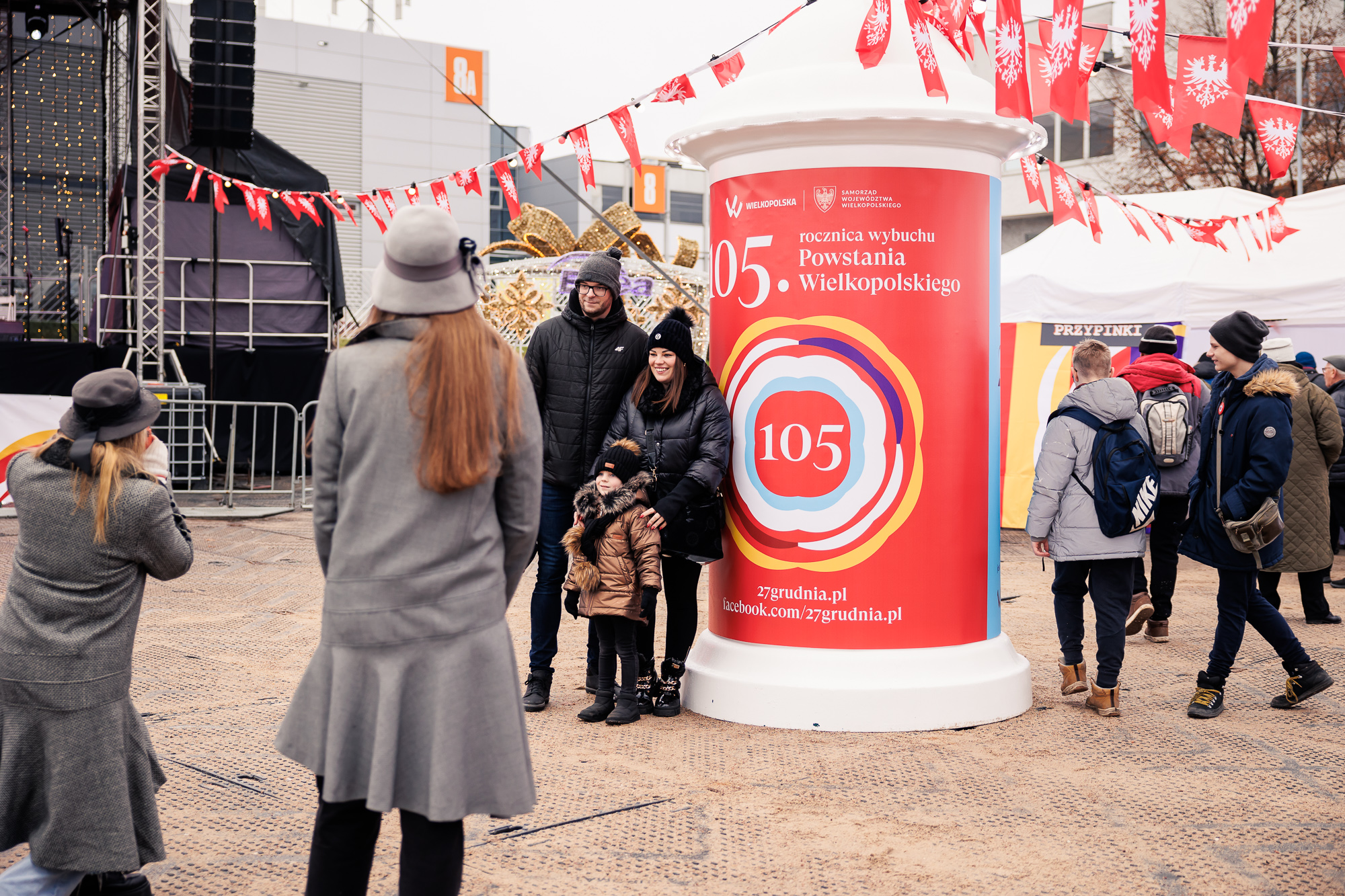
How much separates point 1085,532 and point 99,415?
411 cm

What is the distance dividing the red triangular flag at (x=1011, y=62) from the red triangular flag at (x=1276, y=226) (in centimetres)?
679

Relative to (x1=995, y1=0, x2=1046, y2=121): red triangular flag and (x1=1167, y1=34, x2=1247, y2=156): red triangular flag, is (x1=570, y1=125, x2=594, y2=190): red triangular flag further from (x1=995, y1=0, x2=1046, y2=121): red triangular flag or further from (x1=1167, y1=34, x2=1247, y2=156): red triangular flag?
(x1=1167, y1=34, x2=1247, y2=156): red triangular flag

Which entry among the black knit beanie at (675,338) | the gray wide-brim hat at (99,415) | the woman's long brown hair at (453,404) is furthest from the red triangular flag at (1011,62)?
the gray wide-brim hat at (99,415)

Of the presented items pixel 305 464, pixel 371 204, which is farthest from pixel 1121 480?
pixel 305 464

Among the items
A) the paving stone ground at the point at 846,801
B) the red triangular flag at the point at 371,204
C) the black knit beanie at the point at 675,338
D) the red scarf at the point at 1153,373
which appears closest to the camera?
the paving stone ground at the point at 846,801

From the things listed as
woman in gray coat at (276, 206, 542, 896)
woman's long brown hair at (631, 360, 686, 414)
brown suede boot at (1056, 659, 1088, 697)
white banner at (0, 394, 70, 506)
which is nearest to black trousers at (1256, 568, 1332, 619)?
brown suede boot at (1056, 659, 1088, 697)

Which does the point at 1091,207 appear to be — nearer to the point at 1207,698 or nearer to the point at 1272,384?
the point at 1272,384

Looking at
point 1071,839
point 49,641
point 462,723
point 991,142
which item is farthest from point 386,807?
point 991,142

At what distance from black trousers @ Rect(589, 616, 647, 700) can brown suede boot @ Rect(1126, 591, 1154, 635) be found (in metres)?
3.24

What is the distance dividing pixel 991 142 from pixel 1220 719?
2777mm

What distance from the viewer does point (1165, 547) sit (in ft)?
24.3

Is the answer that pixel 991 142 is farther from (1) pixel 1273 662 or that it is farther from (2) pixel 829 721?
(1) pixel 1273 662

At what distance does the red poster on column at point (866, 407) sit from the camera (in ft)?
16.6

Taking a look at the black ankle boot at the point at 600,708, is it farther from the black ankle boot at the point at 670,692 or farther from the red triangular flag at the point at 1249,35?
the red triangular flag at the point at 1249,35
